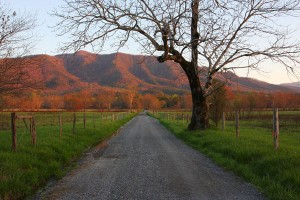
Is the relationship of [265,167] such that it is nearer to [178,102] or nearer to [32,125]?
[32,125]

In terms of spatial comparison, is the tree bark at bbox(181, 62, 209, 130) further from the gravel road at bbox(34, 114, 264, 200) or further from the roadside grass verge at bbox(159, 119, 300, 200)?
the gravel road at bbox(34, 114, 264, 200)

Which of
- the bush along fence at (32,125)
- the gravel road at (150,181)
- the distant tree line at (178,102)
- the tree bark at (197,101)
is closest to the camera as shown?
the gravel road at (150,181)

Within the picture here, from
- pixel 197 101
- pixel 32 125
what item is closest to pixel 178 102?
pixel 197 101

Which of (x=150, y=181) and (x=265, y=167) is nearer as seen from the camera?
(x=150, y=181)

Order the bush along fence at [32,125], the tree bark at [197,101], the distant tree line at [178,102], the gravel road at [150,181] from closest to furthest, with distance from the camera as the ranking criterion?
the gravel road at [150,181] → the bush along fence at [32,125] → the distant tree line at [178,102] → the tree bark at [197,101]

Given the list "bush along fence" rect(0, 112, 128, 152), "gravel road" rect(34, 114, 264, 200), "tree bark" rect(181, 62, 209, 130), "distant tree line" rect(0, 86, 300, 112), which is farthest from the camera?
"tree bark" rect(181, 62, 209, 130)

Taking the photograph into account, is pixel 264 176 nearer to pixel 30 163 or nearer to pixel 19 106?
pixel 30 163

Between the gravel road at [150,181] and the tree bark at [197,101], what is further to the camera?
the tree bark at [197,101]

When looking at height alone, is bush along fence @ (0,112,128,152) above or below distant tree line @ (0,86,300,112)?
below

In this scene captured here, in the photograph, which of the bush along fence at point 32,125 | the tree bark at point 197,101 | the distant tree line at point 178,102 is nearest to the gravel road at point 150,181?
the bush along fence at point 32,125

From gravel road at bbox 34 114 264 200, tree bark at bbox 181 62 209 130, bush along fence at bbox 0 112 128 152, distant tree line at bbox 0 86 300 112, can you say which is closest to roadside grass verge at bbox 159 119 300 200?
gravel road at bbox 34 114 264 200

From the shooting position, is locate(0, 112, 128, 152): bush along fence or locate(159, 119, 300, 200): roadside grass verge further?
locate(0, 112, 128, 152): bush along fence

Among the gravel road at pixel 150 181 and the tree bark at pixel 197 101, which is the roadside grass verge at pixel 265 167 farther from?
the tree bark at pixel 197 101

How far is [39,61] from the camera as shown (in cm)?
1390
